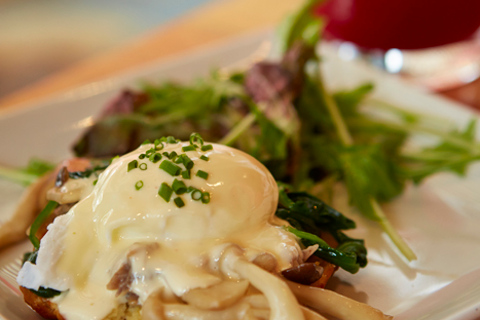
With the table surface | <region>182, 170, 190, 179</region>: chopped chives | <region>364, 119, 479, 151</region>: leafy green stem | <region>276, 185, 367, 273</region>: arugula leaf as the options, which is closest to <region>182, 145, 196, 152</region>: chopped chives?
<region>182, 170, 190, 179</region>: chopped chives

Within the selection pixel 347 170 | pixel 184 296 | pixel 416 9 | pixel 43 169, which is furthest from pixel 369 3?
pixel 184 296

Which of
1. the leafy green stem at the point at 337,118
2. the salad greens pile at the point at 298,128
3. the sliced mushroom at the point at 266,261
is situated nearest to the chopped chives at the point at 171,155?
the sliced mushroom at the point at 266,261

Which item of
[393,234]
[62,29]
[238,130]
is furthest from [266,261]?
[62,29]

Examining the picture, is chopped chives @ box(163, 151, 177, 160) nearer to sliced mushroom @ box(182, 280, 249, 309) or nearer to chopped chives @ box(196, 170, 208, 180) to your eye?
chopped chives @ box(196, 170, 208, 180)

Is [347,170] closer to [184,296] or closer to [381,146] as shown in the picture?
[381,146]

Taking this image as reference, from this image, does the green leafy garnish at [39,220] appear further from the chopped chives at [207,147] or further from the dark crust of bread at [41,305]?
the chopped chives at [207,147]
